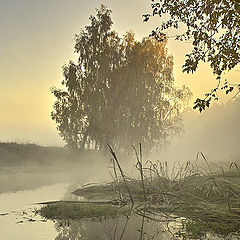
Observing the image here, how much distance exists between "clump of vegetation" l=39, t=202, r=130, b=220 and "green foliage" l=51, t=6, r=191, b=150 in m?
15.7

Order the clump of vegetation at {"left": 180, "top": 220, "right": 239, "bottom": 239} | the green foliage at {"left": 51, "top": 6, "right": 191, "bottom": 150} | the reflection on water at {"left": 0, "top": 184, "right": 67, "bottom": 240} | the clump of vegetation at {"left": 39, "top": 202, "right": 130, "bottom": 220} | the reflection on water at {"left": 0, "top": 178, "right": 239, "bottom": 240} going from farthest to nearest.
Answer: the green foliage at {"left": 51, "top": 6, "right": 191, "bottom": 150}, the clump of vegetation at {"left": 39, "top": 202, "right": 130, "bottom": 220}, the reflection on water at {"left": 0, "top": 184, "right": 67, "bottom": 240}, the reflection on water at {"left": 0, "top": 178, "right": 239, "bottom": 240}, the clump of vegetation at {"left": 180, "top": 220, "right": 239, "bottom": 239}

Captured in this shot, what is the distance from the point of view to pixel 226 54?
7430 mm

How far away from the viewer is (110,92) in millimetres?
22625

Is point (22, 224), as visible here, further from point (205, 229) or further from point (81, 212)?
point (205, 229)

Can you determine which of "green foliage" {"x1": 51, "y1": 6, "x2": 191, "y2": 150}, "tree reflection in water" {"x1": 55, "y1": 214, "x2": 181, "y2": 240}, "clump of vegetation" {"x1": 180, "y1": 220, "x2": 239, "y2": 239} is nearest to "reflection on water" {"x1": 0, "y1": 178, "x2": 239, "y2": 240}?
"tree reflection in water" {"x1": 55, "y1": 214, "x2": 181, "y2": 240}

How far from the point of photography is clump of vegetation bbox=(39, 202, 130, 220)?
5783 millimetres

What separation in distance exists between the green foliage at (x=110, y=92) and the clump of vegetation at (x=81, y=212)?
15688 millimetres

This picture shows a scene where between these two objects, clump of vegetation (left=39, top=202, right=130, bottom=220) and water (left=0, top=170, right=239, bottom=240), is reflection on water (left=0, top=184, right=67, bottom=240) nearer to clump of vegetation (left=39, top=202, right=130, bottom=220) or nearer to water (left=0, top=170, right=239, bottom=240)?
water (left=0, top=170, right=239, bottom=240)

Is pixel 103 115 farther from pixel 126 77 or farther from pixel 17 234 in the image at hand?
pixel 17 234

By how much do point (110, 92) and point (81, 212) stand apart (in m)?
17.0

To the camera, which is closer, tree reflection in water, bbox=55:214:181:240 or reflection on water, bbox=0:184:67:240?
tree reflection in water, bbox=55:214:181:240

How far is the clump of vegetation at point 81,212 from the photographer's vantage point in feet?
19.0

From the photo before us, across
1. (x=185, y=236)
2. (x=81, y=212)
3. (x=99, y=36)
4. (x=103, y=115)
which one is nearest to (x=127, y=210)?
(x=81, y=212)

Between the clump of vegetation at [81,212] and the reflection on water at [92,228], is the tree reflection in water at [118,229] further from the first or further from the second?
the clump of vegetation at [81,212]
